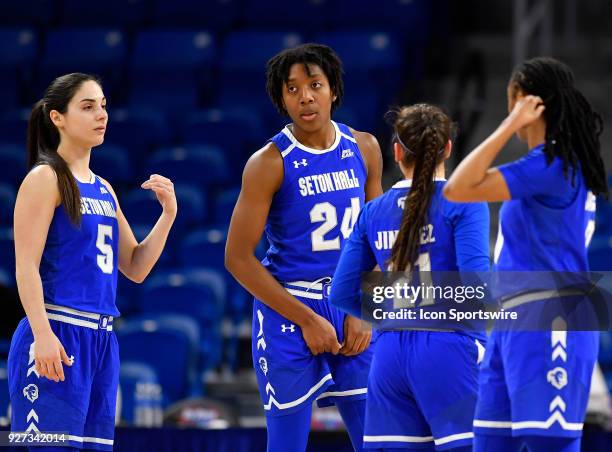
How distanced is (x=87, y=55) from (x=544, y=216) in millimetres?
9242

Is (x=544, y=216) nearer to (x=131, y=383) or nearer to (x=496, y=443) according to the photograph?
(x=496, y=443)

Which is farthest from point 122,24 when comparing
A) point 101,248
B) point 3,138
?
point 101,248

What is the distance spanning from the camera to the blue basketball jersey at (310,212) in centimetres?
505

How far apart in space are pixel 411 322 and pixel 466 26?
11374 millimetres

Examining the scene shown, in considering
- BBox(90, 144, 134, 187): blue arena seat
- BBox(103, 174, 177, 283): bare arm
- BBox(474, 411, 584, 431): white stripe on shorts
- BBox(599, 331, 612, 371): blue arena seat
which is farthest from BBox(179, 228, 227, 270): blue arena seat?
BBox(474, 411, 584, 431): white stripe on shorts

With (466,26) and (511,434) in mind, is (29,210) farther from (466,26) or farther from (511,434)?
(466,26)

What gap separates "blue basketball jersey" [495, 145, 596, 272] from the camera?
3.94 metres

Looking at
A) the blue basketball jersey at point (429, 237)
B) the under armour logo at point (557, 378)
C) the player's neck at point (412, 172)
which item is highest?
the player's neck at point (412, 172)

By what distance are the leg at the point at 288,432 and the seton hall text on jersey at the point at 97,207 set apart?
3.53 feet

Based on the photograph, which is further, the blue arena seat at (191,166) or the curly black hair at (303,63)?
the blue arena seat at (191,166)

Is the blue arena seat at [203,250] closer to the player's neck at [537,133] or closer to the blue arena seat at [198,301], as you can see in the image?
the blue arena seat at [198,301]

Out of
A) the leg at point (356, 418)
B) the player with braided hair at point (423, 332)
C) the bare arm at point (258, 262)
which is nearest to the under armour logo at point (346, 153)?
the bare arm at point (258, 262)

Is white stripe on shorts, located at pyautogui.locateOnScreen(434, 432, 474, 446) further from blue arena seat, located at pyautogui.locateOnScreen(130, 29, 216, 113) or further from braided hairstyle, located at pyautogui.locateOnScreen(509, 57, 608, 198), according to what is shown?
blue arena seat, located at pyautogui.locateOnScreen(130, 29, 216, 113)

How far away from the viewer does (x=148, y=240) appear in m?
5.09
